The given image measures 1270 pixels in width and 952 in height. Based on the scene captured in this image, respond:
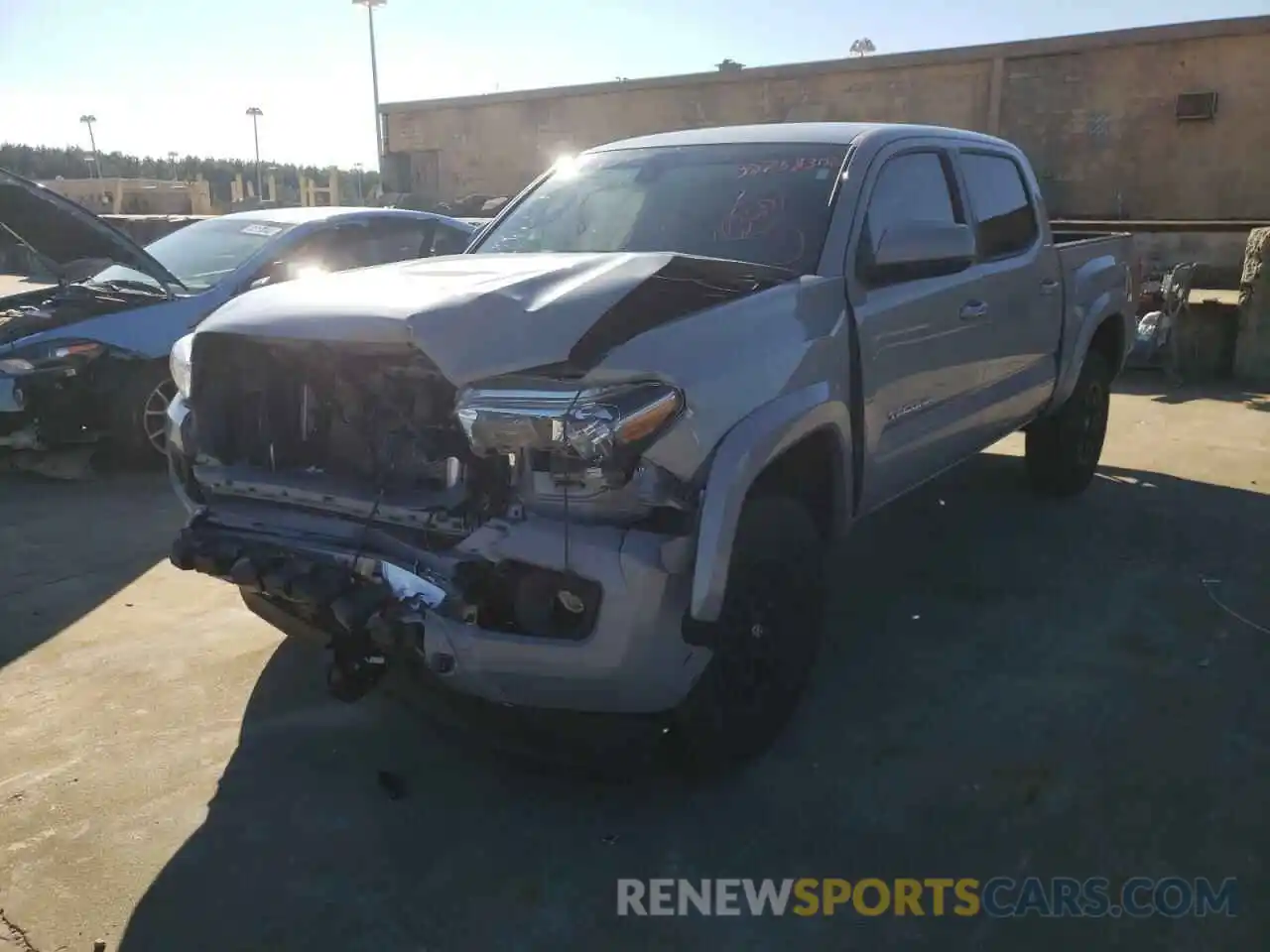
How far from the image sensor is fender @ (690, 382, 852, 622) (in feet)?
8.64

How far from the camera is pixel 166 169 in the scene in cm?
6125

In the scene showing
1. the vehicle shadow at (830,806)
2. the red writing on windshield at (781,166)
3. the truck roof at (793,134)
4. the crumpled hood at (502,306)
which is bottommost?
the vehicle shadow at (830,806)

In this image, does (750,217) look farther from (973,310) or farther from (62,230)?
(62,230)

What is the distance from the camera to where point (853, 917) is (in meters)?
2.56

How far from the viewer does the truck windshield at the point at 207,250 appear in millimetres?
6639

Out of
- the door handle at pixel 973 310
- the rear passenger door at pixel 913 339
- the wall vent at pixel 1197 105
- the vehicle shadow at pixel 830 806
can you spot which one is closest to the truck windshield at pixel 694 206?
the rear passenger door at pixel 913 339

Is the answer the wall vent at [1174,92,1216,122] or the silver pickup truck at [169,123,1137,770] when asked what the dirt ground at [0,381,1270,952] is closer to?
the silver pickup truck at [169,123,1137,770]

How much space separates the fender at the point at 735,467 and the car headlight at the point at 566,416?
8.1 inches

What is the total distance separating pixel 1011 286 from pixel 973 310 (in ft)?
1.67

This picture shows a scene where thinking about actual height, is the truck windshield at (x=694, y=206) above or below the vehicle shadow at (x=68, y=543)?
above

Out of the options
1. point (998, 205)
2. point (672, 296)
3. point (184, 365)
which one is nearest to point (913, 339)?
point (672, 296)

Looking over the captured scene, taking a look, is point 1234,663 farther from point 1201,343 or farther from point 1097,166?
point 1097,166

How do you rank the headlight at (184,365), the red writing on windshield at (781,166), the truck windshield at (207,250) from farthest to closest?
1. the truck windshield at (207,250)
2. the red writing on windshield at (781,166)
3. the headlight at (184,365)

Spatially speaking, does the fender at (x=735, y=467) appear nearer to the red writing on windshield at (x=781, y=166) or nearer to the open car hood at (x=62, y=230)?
the red writing on windshield at (x=781, y=166)
